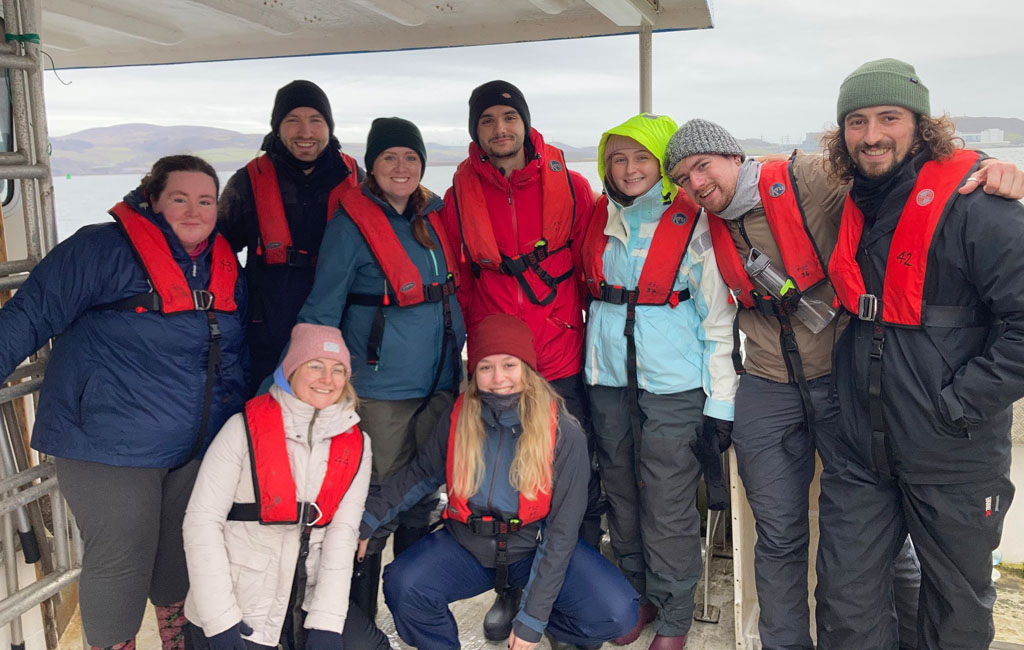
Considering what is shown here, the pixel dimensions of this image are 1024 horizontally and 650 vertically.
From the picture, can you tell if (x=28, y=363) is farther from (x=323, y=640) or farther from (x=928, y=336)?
(x=928, y=336)

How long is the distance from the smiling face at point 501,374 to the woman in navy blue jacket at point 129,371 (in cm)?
87

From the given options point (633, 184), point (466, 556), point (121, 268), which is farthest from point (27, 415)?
point (633, 184)

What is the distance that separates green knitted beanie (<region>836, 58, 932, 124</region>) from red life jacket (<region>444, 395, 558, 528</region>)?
135 centimetres

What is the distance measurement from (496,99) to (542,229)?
20.7 inches

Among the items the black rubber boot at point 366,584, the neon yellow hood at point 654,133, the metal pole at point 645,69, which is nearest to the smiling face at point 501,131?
the neon yellow hood at point 654,133

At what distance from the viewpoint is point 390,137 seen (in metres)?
2.79

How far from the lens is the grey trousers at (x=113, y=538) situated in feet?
7.30

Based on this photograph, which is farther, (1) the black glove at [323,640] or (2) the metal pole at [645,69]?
(2) the metal pole at [645,69]

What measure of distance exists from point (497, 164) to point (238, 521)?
159cm

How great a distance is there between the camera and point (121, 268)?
89.2 inches

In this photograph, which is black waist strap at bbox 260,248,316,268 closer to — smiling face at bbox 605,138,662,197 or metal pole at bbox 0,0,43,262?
metal pole at bbox 0,0,43,262

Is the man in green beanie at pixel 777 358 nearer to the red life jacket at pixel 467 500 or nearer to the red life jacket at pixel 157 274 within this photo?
the red life jacket at pixel 467 500

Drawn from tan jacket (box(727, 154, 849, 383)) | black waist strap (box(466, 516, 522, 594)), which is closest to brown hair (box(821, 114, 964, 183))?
tan jacket (box(727, 154, 849, 383))

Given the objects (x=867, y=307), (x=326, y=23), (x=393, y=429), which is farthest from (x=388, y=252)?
(x=326, y=23)
